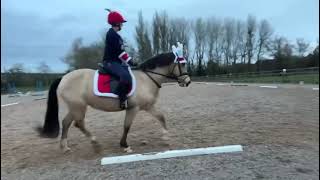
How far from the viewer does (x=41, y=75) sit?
3070cm

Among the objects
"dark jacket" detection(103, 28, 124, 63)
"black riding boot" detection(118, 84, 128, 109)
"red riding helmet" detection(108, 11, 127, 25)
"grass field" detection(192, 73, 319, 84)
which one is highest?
"red riding helmet" detection(108, 11, 127, 25)

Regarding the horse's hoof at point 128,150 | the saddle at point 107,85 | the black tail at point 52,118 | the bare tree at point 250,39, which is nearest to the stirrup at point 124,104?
the saddle at point 107,85

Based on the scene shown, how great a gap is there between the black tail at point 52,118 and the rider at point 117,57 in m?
1.12

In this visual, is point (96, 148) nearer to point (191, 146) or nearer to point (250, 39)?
point (191, 146)

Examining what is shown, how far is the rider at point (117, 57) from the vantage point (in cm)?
663

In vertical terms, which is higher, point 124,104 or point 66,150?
point 124,104

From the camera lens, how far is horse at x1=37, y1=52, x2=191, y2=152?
6840 millimetres

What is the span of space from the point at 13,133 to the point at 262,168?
626 centimetres

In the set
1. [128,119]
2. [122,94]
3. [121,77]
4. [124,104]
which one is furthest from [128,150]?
[121,77]

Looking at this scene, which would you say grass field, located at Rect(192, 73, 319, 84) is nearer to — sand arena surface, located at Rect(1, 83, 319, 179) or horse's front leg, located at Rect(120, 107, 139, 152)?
sand arena surface, located at Rect(1, 83, 319, 179)

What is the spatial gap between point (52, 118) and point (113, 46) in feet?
5.60

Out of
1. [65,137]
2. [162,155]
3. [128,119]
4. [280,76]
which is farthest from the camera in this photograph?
[280,76]

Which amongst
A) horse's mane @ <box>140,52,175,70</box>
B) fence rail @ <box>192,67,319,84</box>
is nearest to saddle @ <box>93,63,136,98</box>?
horse's mane @ <box>140,52,175,70</box>

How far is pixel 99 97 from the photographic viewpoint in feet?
22.3
